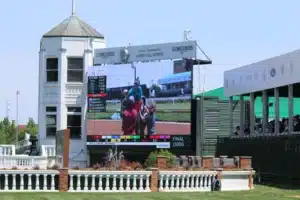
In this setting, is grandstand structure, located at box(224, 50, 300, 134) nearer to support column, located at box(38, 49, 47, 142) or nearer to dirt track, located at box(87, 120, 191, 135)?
dirt track, located at box(87, 120, 191, 135)

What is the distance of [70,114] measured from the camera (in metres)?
52.7

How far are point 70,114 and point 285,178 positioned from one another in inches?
731

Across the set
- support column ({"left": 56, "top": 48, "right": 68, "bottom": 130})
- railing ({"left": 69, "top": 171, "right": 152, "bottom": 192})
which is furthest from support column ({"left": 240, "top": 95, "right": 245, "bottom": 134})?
railing ({"left": 69, "top": 171, "right": 152, "bottom": 192})

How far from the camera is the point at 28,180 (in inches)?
986

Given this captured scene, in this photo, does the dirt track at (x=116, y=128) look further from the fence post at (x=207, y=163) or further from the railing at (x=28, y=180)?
the railing at (x=28, y=180)

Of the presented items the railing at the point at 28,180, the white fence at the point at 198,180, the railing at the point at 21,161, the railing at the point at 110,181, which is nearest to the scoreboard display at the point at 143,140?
the white fence at the point at 198,180

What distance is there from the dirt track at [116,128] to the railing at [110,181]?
21.4 meters

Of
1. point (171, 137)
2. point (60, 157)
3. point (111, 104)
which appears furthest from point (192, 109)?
point (60, 157)

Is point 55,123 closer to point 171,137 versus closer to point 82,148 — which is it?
point 82,148

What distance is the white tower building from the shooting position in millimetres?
52312

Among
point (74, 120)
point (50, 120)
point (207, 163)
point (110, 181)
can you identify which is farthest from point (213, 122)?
point (110, 181)

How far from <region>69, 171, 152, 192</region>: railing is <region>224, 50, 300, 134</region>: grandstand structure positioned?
15.1m

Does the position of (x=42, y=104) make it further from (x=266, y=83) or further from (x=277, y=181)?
(x=277, y=181)

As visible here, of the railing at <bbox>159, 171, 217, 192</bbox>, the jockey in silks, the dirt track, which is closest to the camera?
the railing at <bbox>159, 171, 217, 192</bbox>
